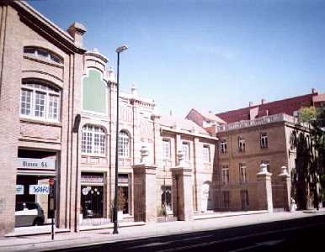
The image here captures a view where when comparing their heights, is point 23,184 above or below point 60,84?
below

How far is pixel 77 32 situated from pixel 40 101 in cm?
507

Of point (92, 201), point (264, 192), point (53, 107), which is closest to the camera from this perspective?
point (53, 107)

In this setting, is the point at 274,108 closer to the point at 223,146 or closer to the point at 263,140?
the point at 223,146

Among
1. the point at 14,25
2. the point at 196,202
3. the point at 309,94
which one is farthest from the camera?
the point at 309,94

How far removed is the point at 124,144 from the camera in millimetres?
30344

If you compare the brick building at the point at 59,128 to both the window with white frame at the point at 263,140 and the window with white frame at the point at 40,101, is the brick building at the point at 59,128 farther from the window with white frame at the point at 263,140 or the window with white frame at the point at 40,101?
the window with white frame at the point at 263,140

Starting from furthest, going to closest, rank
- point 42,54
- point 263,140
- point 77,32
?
point 263,140
point 77,32
point 42,54

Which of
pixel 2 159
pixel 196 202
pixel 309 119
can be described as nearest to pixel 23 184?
pixel 2 159

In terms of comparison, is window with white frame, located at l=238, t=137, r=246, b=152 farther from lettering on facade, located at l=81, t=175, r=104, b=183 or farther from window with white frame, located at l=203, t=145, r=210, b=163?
lettering on facade, located at l=81, t=175, r=104, b=183

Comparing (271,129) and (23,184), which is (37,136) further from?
(271,129)

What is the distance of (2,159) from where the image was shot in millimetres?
17562

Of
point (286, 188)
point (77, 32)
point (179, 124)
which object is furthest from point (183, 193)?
point (179, 124)

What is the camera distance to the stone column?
2248 cm

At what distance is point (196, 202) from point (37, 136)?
22.8m
